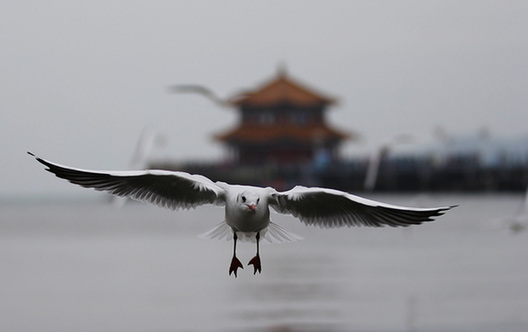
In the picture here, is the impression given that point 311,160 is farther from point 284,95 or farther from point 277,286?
point 277,286

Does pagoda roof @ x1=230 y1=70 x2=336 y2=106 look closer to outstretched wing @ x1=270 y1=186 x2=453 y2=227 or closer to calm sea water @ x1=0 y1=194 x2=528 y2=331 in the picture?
calm sea water @ x1=0 y1=194 x2=528 y2=331

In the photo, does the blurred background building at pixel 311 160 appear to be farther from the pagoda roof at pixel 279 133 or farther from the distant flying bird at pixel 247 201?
the distant flying bird at pixel 247 201

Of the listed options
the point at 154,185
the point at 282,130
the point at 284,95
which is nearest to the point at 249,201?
the point at 154,185

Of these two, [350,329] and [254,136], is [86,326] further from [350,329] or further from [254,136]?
[254,136]

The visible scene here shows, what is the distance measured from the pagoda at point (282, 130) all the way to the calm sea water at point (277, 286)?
43.8 m

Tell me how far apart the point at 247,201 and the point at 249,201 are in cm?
2

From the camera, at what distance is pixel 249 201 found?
9.30m

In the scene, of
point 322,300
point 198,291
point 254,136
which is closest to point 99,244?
point 198,291

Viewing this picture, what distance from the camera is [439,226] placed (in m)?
34.4

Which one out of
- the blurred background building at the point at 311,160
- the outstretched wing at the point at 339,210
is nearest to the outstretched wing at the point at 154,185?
the outstretched wing at the point at 339,210

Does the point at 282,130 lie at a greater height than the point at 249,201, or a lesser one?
greater

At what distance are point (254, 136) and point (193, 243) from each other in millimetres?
44579

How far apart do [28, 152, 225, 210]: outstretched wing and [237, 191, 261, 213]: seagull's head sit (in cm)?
43

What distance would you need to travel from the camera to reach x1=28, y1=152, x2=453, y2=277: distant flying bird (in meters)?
9.37
